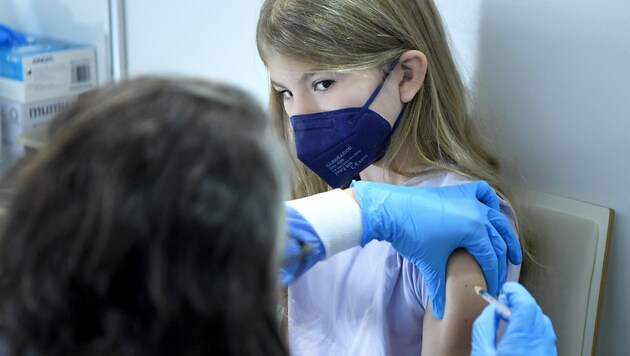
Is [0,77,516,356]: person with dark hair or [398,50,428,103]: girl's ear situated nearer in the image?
[0,77,516,356]: person with dark hair

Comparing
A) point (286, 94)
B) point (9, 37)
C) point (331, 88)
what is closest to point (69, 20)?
point (9, 37)

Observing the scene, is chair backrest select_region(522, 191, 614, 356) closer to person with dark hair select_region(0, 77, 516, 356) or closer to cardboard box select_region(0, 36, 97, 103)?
person with dark hair select_region(0, 77, 516, 356)

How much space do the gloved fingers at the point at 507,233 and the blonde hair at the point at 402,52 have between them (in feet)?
0.49

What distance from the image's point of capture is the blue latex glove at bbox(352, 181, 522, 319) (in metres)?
1.15

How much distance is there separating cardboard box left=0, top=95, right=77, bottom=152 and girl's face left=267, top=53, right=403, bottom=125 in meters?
1.26

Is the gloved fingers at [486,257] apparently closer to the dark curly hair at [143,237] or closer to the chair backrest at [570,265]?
the chair backrest at [570,265]

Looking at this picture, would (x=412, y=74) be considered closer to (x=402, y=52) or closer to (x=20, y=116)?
(x=402, y=52)

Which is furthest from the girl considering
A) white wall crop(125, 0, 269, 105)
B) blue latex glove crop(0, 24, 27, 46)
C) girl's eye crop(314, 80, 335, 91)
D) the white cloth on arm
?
blue latex glove crop(0, 24, 27, 46)

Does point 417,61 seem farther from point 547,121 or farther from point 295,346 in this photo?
point 295,346

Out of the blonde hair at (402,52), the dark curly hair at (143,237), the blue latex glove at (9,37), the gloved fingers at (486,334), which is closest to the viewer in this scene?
the dark curly hair at (143,237)

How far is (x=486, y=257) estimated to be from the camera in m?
1.20

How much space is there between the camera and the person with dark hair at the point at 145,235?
644 mm

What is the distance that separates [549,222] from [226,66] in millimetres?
1060

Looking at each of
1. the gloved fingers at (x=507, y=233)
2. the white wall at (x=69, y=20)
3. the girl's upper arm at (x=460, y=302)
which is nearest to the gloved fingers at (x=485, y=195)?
the gloved fingers at (x=507, y=233)
